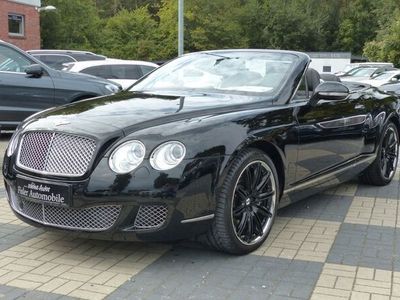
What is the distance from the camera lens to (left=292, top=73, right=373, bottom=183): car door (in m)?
Result: 5.05

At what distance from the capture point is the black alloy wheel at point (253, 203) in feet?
14.3

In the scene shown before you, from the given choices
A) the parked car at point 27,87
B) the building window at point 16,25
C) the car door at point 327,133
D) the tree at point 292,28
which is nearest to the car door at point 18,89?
the parked car at point 27,87

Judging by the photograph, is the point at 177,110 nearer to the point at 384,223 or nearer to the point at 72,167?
the point at 72,167

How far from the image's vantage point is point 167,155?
12.8 ft

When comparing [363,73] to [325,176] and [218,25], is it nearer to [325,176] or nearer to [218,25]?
[325,176]

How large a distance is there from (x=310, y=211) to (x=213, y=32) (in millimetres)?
57296

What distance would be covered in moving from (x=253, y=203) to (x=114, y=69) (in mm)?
10195

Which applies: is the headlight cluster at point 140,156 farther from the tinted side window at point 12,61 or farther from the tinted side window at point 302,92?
the tinted side window at point 12,61

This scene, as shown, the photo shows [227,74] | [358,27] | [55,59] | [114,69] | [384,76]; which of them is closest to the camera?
[227,74]

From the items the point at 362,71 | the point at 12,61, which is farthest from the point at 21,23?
the point at 12,61

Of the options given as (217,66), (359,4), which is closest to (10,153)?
(217,66)

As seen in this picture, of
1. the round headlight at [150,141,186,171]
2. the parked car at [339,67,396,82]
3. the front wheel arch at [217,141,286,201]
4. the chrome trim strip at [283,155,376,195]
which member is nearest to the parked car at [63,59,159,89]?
the chrome trim strip at [283,155,376,195]

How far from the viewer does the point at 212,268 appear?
13.6 feet

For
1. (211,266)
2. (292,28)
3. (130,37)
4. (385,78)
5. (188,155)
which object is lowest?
(211,266)
